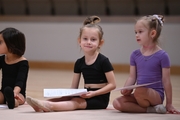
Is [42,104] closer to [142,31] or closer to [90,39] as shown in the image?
[90,39]

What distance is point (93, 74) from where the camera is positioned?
346cm

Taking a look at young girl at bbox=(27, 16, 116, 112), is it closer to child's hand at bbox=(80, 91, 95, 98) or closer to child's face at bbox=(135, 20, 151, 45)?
child's hand at bbox=(80, 91, 95, 98)

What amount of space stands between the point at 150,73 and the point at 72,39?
4971 millimetres

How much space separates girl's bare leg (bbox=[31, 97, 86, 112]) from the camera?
3.15 metres

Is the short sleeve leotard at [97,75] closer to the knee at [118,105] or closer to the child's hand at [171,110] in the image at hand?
the knee at [118,105]

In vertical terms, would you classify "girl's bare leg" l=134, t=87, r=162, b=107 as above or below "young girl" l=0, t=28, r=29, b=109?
below

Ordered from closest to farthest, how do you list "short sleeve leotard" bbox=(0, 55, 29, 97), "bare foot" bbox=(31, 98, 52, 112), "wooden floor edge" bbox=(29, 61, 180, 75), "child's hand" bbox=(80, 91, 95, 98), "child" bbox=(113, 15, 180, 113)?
"bare foot" bbox=(31, 98, 52, 112), "child" bbox=(113, 15, 180, 113), "child's hand" bbox=(80, 91, 95, 98), "short sleeve leotard" bbox=(0, 55, 29, 97), "wooden floor edge" bbox=(29, 61, 180, 75)

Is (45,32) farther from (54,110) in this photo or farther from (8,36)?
(54,110)

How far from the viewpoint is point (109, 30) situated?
26.0 ft

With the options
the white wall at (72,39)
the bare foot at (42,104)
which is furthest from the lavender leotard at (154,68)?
the white wall at (72,39)

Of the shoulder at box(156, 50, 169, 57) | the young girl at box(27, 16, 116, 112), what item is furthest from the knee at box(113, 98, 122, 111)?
the shoulder at box(156, 50, 169, 57)

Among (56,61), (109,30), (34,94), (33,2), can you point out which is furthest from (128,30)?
(34,94)

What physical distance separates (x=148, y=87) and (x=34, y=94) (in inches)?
64.5

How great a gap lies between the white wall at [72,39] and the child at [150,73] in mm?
4281
